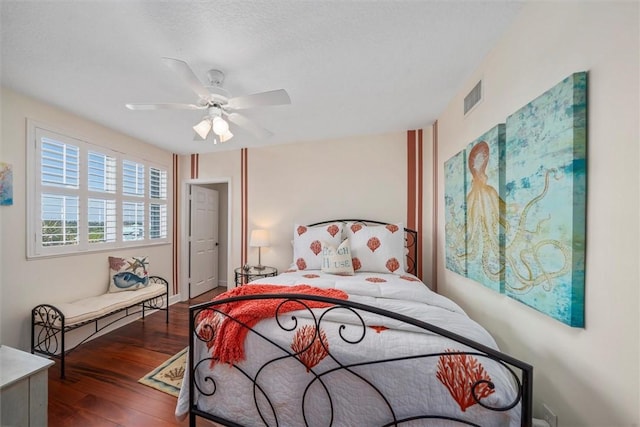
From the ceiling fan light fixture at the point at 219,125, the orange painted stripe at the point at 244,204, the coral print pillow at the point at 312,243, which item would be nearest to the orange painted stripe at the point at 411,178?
the coral print pillow at the point at 312,243

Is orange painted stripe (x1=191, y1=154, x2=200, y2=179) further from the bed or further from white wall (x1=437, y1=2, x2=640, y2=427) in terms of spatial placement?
white wall (x1=437, y1=2, x2=640, y2=427)

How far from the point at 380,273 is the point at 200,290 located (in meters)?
3.41

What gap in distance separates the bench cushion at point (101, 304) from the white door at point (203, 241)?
112cm

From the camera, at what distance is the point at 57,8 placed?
4.25 ft

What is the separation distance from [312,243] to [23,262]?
267cm

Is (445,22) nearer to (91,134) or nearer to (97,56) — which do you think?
(97,56)

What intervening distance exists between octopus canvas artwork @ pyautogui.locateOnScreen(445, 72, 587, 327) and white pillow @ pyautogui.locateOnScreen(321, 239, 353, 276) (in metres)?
1.09

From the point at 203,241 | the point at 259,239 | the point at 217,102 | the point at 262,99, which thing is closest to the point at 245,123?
the point at 217,102

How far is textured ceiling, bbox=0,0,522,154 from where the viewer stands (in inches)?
51.3

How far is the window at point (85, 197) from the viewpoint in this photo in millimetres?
2287

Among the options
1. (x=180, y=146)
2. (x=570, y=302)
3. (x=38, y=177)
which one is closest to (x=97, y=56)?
(x=38, y=177)

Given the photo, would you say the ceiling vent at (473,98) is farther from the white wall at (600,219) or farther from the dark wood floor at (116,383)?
the dark wood floor at (116,383)

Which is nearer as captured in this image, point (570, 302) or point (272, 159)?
point (570, 302)

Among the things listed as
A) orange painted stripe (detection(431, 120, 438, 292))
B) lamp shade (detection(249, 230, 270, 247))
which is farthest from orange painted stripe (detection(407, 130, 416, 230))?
lamp shade (detection(249, 230, 270, 247))
